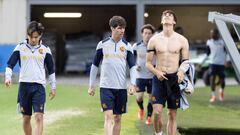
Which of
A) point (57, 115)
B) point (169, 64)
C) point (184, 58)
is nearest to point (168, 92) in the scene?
point (169, 64)

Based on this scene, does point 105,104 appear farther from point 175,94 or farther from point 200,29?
point 200,29

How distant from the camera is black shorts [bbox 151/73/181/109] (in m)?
9.29

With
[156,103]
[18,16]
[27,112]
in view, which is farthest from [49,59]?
[18,16]

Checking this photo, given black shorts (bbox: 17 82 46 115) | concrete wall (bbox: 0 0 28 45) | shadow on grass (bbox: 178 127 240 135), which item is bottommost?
shadow on grass (bbox: 178 127 240 135)

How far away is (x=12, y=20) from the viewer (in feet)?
75.9

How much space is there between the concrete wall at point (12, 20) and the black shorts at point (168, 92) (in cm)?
1444

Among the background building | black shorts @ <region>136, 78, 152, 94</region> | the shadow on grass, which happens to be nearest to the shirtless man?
the shadow on grass

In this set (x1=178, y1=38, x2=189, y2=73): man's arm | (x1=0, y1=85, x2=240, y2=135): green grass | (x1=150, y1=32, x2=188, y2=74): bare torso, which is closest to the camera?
(x1=178, y1=38, x2=189, y2=73): man's arm

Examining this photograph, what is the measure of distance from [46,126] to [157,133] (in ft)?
8.05

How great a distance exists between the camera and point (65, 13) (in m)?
31.2

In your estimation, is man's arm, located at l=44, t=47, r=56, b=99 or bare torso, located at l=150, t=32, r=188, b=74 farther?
bare torso, located at l=150, t=32, r=188, b=74

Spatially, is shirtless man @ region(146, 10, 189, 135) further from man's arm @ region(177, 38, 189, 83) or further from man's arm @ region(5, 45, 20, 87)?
man's arm @ region(5, 45, 20, 87)

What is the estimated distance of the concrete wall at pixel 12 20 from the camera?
23.1 metres

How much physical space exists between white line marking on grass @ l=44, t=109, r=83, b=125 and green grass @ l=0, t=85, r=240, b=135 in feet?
0.32
